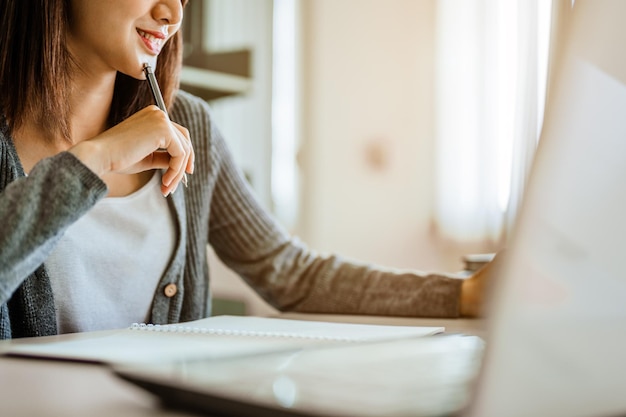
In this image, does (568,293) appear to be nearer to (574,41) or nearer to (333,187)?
(574,41)

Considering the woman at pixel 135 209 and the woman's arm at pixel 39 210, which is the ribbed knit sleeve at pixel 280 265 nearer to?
the woman at pixel 135 209

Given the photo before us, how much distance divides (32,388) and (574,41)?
1.23 ft

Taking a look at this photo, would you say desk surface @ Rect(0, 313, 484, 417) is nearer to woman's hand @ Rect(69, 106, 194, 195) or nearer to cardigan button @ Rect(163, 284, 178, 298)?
woman's hand @ Rect(69, 106, 194, 195)

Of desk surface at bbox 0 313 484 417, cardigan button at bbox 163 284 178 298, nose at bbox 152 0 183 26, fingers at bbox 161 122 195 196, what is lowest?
cardigan button at bbox 163 284 178 298

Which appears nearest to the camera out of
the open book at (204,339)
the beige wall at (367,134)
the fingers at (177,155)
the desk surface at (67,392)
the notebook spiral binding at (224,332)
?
the desk surface at (67,392)

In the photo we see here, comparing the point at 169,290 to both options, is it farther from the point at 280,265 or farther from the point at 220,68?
the point at 220,68

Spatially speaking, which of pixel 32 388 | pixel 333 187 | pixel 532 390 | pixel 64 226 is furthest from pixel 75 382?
pixel 333 187

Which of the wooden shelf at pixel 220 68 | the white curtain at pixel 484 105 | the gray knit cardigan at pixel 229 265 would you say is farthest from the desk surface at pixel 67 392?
the white curtain at pixel 484 105

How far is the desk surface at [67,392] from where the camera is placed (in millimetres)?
391

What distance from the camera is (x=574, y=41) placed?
304mm

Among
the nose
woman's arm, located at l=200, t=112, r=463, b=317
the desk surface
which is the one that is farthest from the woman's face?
the desk surface

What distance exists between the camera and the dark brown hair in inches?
38.5

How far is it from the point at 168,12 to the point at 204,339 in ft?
1.62

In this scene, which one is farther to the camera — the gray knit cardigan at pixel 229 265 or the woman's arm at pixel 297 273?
the woman's arm at pixel 297 273
